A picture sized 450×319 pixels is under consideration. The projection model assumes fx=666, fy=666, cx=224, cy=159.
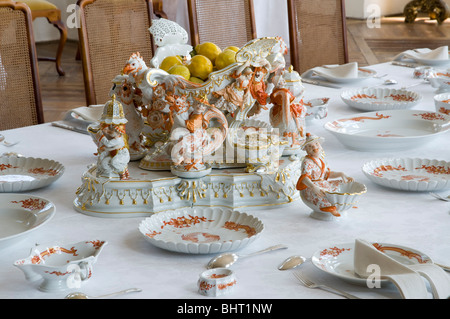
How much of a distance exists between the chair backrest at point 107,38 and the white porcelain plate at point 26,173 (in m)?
0.89

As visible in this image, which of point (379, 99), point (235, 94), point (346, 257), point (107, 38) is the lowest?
point (346, 257)

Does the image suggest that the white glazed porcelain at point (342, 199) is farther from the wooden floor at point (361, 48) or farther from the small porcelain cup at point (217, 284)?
the wooden floor at point (361, 48)

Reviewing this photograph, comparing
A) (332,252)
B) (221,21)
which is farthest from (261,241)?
(221,21)

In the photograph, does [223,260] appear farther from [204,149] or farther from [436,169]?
[436,169]

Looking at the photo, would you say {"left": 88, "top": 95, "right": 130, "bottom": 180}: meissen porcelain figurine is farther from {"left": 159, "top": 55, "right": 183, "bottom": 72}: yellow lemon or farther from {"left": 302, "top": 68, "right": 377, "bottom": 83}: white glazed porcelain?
{"left": 302, "top": 68, "right": 377, "bottom": 83}: white glazed porcelain

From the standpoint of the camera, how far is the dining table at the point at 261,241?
1156 mm

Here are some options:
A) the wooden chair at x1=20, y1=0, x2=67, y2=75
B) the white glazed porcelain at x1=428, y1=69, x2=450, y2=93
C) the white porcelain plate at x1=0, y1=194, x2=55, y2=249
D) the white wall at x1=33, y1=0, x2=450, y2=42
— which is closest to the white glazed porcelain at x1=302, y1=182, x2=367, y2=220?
the white porcelain plate at x1=0, y1=194, x2=55, y2=249

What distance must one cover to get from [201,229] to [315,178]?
0.90ft

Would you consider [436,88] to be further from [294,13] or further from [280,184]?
[280,184]

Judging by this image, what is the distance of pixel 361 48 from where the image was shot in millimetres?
6926

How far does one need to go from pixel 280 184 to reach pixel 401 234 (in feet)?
0.99

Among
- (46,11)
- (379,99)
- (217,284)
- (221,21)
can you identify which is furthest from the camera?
(46,11)

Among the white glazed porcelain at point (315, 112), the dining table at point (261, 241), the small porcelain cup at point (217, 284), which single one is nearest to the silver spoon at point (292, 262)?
the dining table at point (261, 241)

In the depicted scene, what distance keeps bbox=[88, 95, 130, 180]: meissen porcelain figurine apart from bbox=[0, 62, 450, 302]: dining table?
0.11 metres
